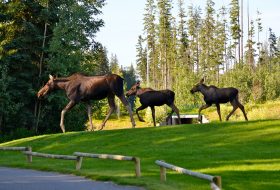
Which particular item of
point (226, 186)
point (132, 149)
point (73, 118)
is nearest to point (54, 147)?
point (132, 149)

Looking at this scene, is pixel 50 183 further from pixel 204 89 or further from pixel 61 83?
pixel 204 89

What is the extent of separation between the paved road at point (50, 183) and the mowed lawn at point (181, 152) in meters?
0.66

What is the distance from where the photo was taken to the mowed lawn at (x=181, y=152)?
15.5 meters

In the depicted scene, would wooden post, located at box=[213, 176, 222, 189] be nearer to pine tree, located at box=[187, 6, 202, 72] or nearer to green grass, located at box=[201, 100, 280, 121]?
green grass, located at box=[201, 100, 280, 121]

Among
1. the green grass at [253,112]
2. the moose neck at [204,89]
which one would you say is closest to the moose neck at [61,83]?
the moose neck at [204,89]

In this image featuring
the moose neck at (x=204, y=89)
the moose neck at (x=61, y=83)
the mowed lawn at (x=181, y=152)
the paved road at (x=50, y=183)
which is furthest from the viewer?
the moose neck at (x=204, y=89)

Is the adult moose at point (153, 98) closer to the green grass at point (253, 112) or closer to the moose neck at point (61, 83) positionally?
the moose neck at point (61, 83)

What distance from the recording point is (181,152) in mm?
22297

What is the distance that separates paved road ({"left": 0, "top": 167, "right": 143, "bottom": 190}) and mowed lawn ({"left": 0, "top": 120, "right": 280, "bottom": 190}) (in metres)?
0.66

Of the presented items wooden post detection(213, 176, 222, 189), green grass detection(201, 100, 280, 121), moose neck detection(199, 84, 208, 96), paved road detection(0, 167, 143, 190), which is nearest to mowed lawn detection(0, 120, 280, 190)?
paved road detection(0, 167, 143, 190)

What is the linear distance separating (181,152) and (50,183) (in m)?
8.57

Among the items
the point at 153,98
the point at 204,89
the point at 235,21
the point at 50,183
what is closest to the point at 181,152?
the point at 50,183

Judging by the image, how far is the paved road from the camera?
46.6 ft

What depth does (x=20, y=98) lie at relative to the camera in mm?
46656
